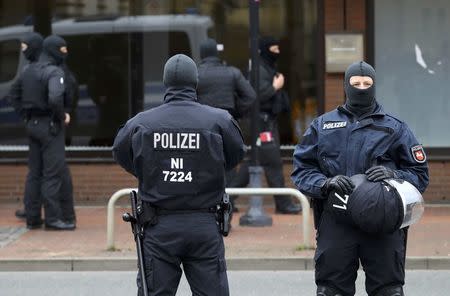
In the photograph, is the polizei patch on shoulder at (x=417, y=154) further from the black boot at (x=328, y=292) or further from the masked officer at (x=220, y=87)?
the masked officer at (x=220, y=87)

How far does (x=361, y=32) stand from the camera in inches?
547

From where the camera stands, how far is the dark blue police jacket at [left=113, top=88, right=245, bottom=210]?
635 centimetres

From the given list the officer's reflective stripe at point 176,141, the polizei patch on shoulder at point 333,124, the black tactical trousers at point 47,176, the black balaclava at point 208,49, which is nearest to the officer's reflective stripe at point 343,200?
the polizei patch on shoulder at point 333,124

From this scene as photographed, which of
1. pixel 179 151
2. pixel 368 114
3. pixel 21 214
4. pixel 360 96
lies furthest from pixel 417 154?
pixel 21 214

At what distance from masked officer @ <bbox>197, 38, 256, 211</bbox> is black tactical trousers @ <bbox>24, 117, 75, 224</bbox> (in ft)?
5.48

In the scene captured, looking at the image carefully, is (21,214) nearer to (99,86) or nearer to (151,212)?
(99,86)

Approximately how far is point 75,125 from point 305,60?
122 inches

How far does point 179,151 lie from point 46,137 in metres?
5.91

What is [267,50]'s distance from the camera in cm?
1306

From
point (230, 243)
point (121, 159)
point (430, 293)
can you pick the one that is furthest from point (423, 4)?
point (121, 159)

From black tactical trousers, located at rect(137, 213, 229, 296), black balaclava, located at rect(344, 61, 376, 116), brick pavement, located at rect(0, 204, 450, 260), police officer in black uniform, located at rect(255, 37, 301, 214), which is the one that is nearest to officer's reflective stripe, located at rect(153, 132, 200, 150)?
black tactical trousers, located at rect(137, 213, 229, 296)

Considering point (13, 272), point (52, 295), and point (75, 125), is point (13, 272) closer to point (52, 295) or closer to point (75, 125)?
point (52, 295)

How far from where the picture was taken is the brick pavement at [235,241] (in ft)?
35.5

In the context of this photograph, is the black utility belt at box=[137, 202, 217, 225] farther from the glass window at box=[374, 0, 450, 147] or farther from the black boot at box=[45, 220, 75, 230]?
the glass window at box=[374, 0, 450, 147]
